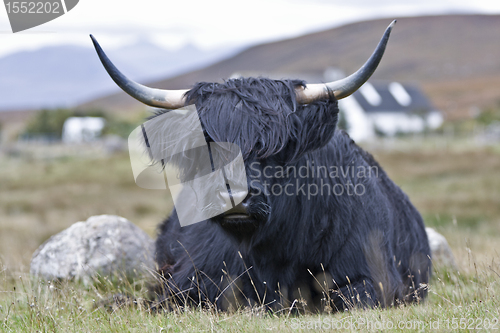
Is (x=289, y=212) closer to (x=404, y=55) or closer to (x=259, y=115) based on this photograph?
(x=259, y=115)

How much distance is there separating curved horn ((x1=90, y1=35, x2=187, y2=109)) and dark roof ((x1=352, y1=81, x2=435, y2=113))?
55.6m

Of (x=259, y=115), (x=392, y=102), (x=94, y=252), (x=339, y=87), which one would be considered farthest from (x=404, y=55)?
(x=259, y=115)

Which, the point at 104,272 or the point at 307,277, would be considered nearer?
the point at 307,277

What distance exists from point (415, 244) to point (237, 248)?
7.03 feet

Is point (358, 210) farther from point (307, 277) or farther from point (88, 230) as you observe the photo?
point (88, 230)

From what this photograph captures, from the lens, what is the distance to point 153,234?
6.96 meters

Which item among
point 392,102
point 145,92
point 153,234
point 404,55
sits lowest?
point 392,102

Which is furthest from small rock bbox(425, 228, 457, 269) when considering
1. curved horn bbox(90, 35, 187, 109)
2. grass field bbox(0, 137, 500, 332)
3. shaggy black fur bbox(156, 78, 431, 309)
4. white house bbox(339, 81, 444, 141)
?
white house bbox(339, 81, 444, 141)

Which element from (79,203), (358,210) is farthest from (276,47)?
(358,210)

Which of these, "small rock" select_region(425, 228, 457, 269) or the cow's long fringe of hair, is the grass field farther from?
the cow's long fringe of hair

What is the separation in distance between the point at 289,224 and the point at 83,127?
243 ft

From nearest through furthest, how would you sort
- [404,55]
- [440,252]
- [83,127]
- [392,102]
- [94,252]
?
[94,252], [440,252], [392,102], [83,127], [404,55]

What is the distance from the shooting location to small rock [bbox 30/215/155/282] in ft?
18.0

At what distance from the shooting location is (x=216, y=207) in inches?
139
